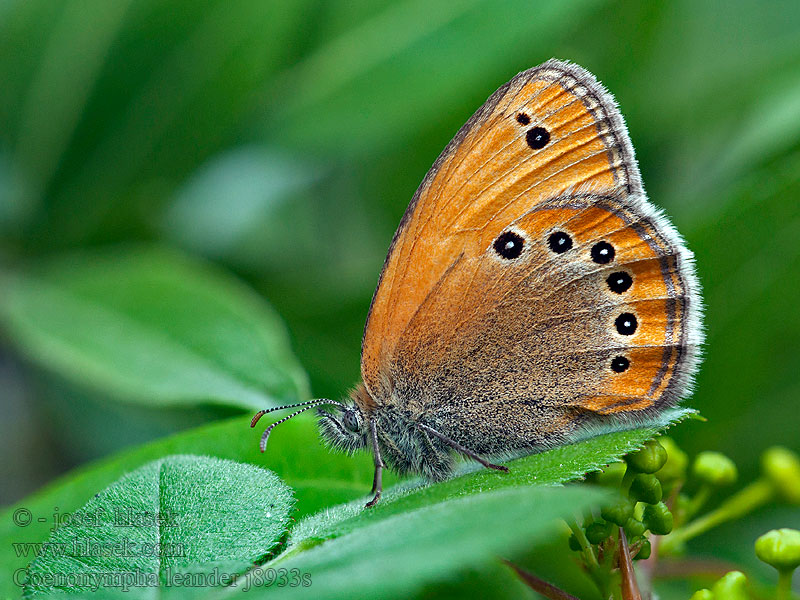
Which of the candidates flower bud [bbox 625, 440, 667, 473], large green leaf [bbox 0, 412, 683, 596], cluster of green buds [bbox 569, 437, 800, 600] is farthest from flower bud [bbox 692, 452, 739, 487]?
flower bud [bbox 625, 440, 667, 473]

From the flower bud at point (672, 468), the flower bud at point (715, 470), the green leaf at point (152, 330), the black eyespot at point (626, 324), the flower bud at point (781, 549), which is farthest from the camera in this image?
the green leaf at point (152, 330)

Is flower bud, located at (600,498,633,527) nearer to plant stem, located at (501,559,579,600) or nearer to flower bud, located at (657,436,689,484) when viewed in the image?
plant stem, located at (501,559,579,600)

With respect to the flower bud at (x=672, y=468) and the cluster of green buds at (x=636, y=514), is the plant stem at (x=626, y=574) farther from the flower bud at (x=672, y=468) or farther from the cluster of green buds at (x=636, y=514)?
the flower bud at (x=672, y=468)

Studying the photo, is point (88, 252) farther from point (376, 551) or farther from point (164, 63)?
point (376, 551)

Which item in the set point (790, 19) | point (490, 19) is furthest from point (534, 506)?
point (790, 19)

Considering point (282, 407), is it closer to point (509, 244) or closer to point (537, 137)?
point (509, 244)

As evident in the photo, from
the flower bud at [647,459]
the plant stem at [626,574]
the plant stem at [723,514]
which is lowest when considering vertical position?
the plant stem at [723,514]

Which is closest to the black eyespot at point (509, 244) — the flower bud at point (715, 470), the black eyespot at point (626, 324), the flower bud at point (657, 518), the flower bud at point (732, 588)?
the black eyespot at point (626, 324)
